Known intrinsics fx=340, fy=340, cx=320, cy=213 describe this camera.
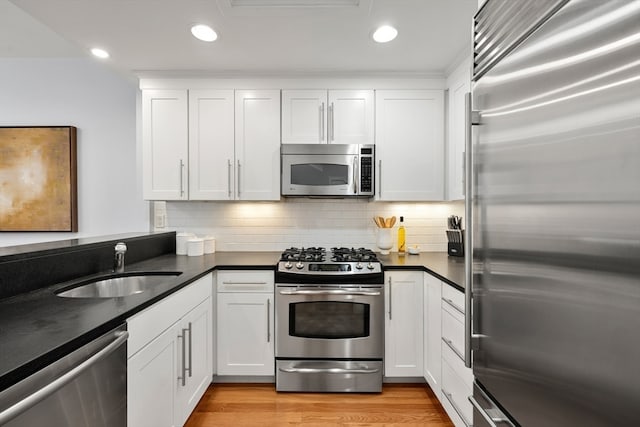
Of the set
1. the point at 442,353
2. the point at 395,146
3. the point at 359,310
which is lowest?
the point at 442,353

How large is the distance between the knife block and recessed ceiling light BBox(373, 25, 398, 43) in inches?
62.2

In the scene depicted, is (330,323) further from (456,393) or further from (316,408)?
(456,393)

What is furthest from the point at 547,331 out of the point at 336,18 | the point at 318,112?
the point at 318,112

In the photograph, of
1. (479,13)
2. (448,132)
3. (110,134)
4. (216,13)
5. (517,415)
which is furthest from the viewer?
(110,134)

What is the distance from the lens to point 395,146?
9.25 ft

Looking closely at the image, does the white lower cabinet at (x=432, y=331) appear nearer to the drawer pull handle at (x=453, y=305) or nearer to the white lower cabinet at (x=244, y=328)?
the drawer pull handle at (x=453, y=305)

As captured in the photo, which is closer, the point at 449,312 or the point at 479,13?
the point at 479,13

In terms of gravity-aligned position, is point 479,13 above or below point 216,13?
below

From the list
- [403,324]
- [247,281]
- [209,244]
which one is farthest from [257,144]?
[403,324]

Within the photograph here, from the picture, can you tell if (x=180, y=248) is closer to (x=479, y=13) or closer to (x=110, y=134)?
(x=110, y=134)

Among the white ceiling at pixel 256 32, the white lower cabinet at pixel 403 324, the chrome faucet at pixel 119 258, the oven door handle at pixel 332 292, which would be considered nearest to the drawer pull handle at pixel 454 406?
the white lower cabinet at pixel 403 324

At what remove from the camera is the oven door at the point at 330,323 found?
2.43 meters

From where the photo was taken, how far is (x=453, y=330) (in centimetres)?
193

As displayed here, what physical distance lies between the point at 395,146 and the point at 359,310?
1.35m
